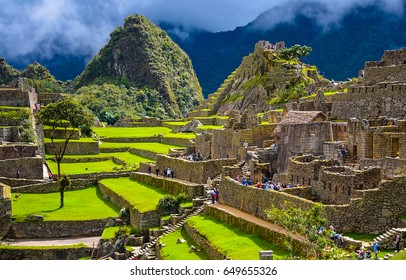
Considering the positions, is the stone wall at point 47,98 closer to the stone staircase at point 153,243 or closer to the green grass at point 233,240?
the stone staircase at point 153,243

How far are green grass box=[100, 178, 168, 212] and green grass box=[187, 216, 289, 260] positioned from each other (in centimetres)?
680

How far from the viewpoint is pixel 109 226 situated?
43.4 m

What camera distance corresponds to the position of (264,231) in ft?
93.6

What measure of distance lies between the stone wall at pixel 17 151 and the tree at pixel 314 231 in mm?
35574

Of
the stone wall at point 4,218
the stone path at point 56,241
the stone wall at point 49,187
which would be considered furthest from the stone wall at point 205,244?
the stone wall at point 49,187

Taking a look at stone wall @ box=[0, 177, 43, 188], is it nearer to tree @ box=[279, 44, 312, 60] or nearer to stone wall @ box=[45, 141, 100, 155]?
stone wall @ box=[45, 141, 100, 155]

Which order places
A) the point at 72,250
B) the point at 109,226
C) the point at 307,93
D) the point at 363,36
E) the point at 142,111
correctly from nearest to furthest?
the point at 72,250 < the point at 109,226 < the point at 307,93 < the point at 363,36 < the point at 142,111

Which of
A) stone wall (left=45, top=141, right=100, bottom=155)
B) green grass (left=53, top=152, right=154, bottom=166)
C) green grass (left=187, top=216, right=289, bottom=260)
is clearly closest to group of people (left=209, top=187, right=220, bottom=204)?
green grass (left=187, top=216, right=289, bottom=260)

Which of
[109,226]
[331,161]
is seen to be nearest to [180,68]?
[109,226]

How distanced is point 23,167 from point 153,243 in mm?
22031

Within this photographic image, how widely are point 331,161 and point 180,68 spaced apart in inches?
5515

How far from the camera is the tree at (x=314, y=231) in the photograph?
2158 centimetres

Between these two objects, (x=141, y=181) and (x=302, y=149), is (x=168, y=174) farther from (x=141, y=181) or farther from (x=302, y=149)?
(x=302, y=149)

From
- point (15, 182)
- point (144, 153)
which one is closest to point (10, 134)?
point (15, 182)
